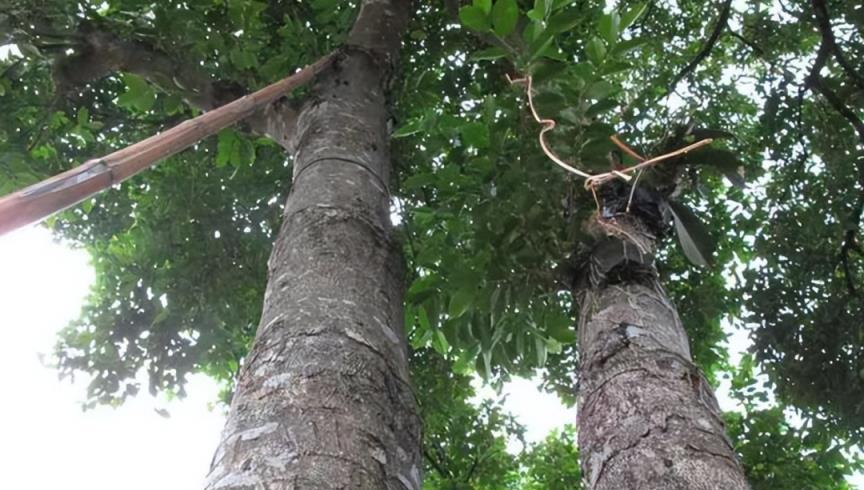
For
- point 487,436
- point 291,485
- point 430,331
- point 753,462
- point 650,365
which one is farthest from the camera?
point 487,436

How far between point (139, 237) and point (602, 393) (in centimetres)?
426

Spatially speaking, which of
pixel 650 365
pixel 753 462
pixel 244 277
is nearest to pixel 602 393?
pixel 650 365

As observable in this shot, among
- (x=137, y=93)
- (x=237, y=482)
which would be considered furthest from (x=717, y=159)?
(x=137, y=93)

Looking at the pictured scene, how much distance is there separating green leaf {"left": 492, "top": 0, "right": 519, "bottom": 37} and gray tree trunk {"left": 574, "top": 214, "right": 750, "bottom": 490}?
2.22 feet

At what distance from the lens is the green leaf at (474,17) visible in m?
2.34

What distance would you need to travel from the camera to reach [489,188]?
2719mm

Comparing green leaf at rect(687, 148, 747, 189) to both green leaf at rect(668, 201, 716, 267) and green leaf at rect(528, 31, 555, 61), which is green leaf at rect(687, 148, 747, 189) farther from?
green leaf at rect(528, 31, 555, 61)

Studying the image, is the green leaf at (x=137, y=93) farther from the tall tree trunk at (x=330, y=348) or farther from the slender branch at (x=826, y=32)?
the slender branch at (x=826, y=32)

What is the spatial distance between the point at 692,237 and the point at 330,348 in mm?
1540

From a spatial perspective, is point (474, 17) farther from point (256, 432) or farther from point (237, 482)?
point (237, 482)

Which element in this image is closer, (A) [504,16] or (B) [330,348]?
(B) [330,348]

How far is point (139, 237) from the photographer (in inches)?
213

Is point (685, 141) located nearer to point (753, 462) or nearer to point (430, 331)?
point (430, 331)

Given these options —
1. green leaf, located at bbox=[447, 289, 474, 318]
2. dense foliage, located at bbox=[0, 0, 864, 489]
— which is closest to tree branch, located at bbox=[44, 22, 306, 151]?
dense foliage, located at bbox=[0, 0, 864, 489]
